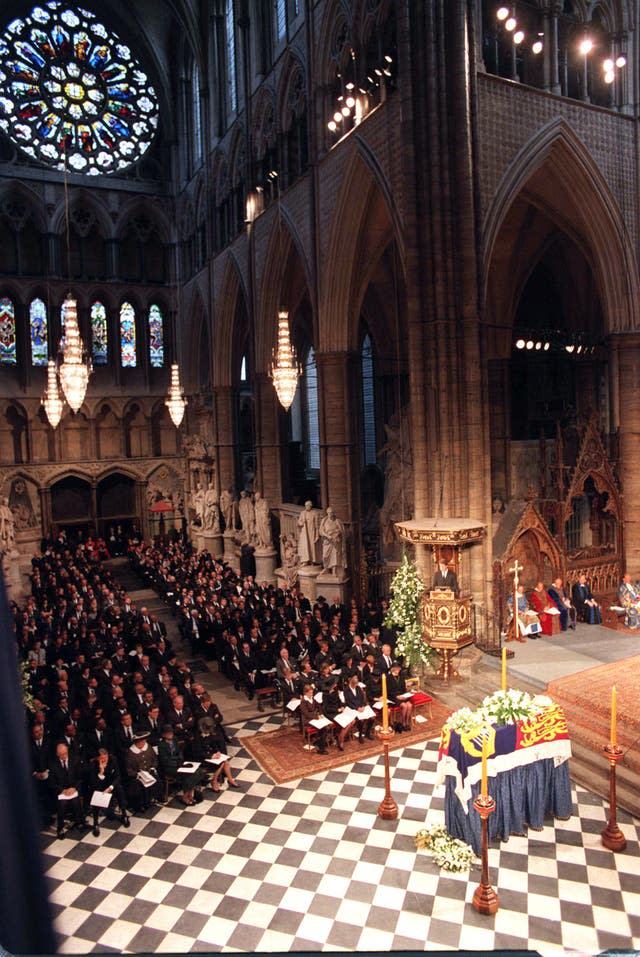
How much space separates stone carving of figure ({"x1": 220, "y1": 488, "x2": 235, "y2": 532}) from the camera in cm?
2719

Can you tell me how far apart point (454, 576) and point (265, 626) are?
464 cm

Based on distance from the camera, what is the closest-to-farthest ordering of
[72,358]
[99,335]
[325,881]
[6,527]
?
[325,881] → [72,358] → [6,527] → [99,335]

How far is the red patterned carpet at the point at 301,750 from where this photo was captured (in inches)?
408

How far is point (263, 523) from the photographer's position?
77.4 ft

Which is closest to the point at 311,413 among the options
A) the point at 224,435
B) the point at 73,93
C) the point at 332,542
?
the point at 224,435

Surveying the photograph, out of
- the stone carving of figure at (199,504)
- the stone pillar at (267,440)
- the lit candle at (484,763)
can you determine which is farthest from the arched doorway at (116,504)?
the lit candle at (484,763)

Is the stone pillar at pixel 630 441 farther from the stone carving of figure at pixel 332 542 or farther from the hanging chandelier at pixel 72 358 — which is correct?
the hanging chandelier at pixel 72 358

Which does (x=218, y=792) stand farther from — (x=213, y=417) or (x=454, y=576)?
(x=213, y=417)

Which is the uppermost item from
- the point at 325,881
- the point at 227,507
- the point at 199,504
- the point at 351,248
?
the point at 351,248

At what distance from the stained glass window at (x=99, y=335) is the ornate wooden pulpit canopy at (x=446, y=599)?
74.6 feet

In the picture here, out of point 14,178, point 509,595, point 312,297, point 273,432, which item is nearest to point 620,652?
point 509,595

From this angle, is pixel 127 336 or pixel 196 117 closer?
pixel 196 117

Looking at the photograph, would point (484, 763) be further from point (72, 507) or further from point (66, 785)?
point (72, 507)

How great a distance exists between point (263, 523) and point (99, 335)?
554 inches
